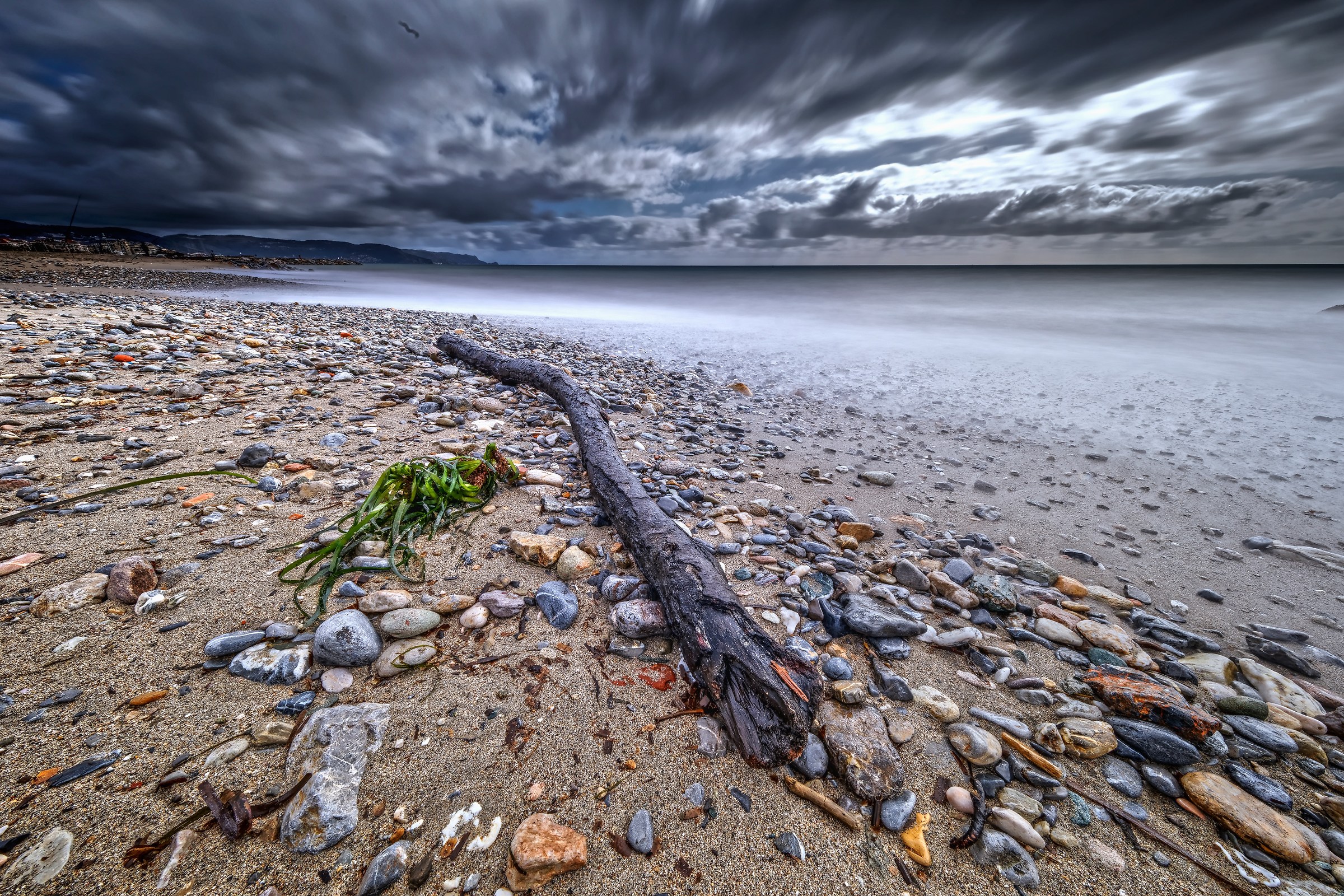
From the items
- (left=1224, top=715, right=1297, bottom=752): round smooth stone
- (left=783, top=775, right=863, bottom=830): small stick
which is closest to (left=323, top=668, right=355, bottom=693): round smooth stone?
(left=783, top=775, right=863, bottom=830): small stick

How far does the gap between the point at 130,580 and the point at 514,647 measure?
5.58ft

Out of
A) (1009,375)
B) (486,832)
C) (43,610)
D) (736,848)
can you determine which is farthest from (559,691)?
(1009,375)

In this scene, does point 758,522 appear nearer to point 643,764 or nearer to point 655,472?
point 655,472

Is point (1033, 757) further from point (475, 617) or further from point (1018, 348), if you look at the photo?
point (1018, 348)

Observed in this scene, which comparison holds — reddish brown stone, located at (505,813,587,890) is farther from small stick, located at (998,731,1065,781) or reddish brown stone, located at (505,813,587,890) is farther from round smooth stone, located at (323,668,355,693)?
small stick, located at (998,731,1065,781)

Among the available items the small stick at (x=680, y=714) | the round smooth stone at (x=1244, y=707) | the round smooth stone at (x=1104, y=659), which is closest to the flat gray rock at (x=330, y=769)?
the small stick at (x=680, y=714)

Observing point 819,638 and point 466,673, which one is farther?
point 819,638

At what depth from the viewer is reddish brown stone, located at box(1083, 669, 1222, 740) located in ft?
5.77

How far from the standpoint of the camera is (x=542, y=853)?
4.08ft

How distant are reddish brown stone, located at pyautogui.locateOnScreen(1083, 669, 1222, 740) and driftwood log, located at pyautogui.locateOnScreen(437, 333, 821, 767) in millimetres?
1402

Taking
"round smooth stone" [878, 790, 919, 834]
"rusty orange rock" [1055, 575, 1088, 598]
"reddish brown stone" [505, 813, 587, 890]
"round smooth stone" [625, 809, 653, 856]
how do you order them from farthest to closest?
"rusty orange rock" [1055, 575, 1088, 598] < "round smooth stone" [878, 790, 919, 834] < "round smooth stone" [625, 809, 653, 856] < "reddish brown stone" [505, 813, 587, 890]

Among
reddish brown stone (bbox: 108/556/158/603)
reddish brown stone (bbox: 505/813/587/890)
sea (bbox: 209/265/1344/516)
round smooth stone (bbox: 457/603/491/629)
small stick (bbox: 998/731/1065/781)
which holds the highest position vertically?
sea (bbox: 209/265/1344/516)

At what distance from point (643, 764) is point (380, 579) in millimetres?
1590

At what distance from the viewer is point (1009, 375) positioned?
966 centimetres
